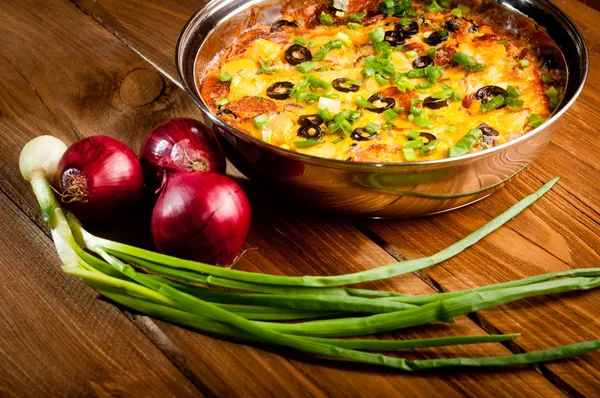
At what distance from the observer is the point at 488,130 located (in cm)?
259

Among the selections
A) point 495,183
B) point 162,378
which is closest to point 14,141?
point 162,378

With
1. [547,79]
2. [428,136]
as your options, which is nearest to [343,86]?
[428,136]

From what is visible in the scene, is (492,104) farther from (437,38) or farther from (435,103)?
(437,38)

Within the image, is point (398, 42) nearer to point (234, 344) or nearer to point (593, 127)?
point (593, 127)

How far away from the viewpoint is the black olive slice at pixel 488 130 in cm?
258

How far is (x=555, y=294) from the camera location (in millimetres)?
2365

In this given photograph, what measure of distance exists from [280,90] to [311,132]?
0.29 meters

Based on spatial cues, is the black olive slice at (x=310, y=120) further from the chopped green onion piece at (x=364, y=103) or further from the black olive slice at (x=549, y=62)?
the black olive slice at (x=549, y=62)

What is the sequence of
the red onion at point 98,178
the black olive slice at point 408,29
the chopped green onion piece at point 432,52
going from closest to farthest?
the red onion at point 98,178 < the chopped green onion piece at point 432,52 < the black olive slice at point 408,29

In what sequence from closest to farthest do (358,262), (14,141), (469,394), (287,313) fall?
(469,394)
(287,313)
(358,262)
(14,141)

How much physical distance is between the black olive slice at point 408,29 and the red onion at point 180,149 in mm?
1047

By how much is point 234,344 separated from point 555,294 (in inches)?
41.9

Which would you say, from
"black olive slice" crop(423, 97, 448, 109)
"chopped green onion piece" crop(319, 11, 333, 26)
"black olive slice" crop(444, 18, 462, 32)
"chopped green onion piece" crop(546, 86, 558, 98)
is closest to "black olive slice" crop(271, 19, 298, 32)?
"chopped green onion piece" crop(319, 11, 333, 26)

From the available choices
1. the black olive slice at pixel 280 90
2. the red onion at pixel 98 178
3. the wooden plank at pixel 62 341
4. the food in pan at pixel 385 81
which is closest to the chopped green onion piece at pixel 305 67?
the food in pan at pixel 385 81
